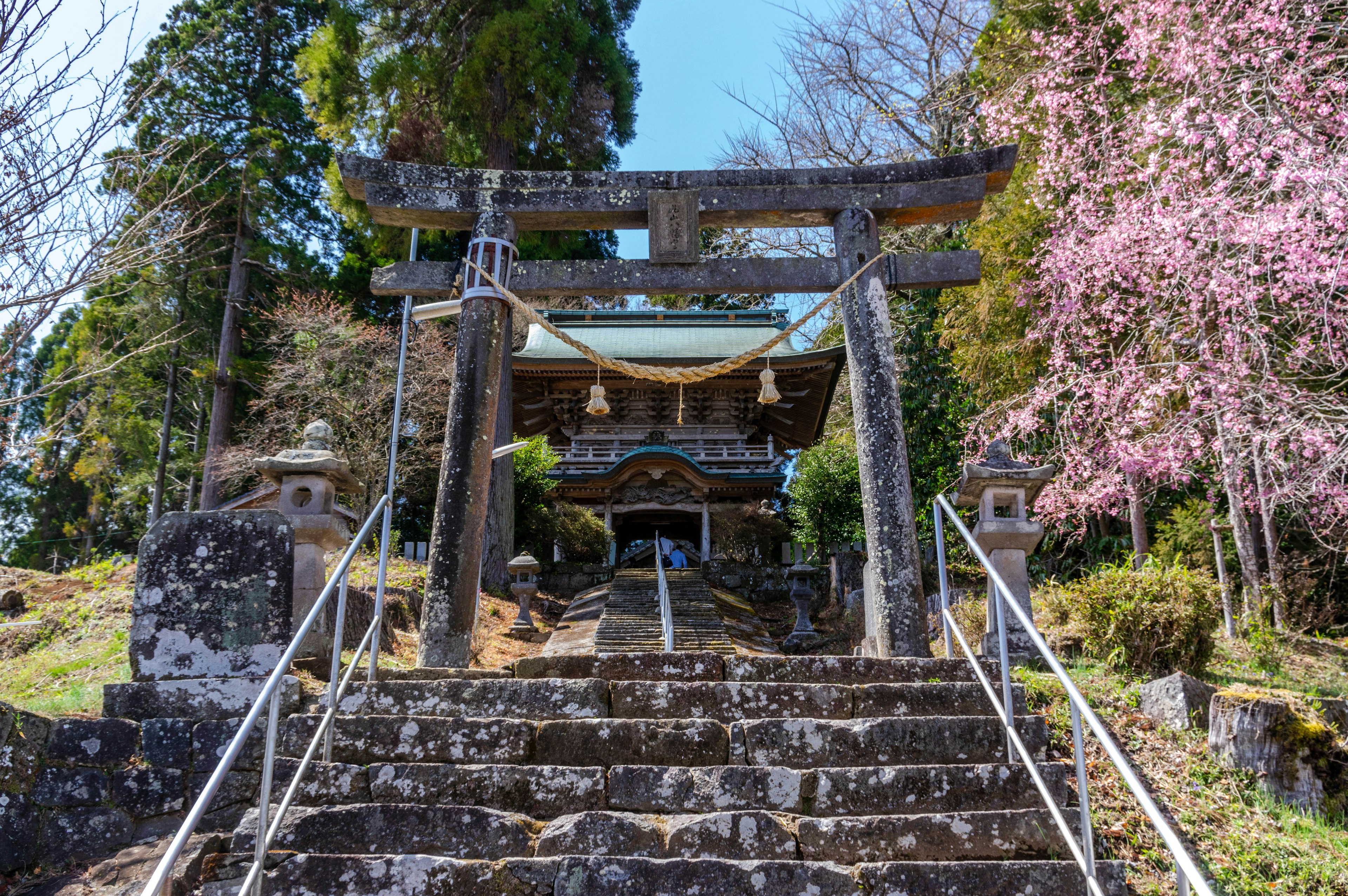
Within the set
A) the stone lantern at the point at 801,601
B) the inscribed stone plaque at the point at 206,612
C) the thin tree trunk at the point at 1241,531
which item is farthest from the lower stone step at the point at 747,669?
the stone lantern at the point at 801,601

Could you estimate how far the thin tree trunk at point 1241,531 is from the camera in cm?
794

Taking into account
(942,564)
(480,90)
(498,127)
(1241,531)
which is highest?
(480,90)

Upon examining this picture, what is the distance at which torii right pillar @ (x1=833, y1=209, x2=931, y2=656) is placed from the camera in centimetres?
537

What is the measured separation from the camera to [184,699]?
4195mm

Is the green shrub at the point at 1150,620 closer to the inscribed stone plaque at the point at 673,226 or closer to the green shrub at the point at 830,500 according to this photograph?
the inscribed stone plaque at the point at 673,226

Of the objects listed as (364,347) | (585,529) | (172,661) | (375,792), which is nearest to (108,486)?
(364,347)

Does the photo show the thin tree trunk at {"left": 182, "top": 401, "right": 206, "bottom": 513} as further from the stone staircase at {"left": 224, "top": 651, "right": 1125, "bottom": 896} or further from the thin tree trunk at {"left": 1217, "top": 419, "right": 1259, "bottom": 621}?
the thin tree trunk at {"left": 1217, "top": 419, "right": 1259, "bottom": 621}

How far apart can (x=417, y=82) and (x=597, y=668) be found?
12047 millimetres

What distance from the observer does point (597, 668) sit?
14.6 feet

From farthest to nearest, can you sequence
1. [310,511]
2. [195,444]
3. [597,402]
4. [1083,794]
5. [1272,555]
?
[195,444] < [1272,555] < [597,402] < [310,511] < [1083,794]

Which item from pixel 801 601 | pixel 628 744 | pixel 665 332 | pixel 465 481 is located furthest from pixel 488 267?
pixel 665 332

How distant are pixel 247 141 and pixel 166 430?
6.62 metres

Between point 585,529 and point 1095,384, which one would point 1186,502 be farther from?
point 585,529

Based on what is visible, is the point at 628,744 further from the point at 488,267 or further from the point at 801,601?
the point at 801,601
